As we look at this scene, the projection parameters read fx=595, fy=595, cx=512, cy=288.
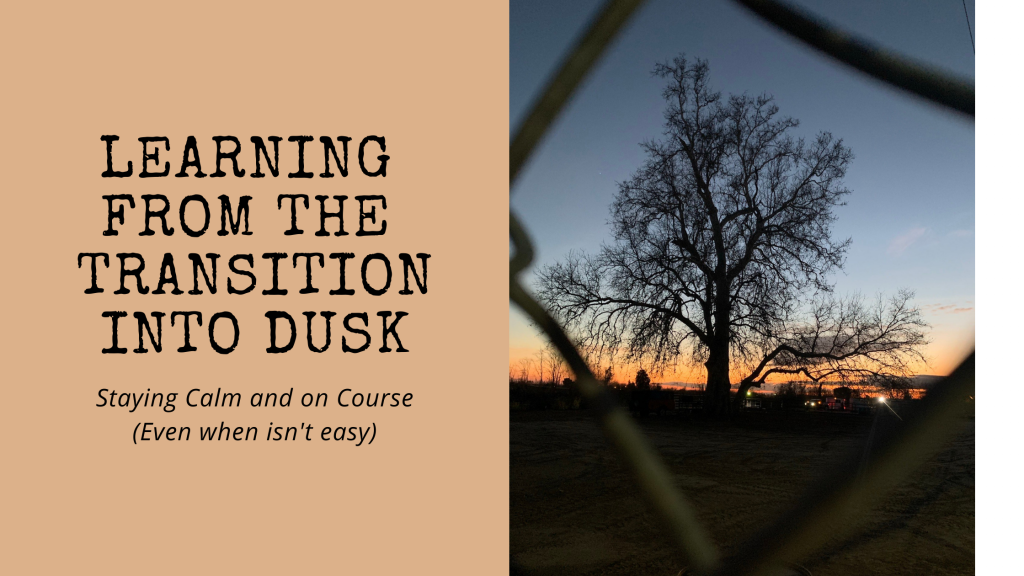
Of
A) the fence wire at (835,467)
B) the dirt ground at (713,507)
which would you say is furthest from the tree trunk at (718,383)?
the fence wire at (835,467)

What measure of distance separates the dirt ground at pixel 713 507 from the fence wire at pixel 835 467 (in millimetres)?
13

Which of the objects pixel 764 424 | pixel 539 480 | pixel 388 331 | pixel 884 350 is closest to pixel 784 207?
pixel 884 350

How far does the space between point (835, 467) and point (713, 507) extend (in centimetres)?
254

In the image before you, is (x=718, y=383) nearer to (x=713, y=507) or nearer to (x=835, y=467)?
(x=713, y=507)

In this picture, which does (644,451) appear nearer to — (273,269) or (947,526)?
(273,269)

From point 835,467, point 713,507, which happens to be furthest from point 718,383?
point 835,467

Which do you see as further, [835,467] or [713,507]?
[713,507]

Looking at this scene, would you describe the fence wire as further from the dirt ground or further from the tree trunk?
the tree trunk

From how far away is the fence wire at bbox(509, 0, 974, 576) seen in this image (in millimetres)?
241

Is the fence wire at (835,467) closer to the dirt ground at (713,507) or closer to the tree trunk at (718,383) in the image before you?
the dirt ground at (713,507)

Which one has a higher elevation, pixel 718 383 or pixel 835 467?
pixel 835 467

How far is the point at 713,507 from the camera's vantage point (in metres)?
2.54

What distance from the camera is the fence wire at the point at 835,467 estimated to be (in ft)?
0.79

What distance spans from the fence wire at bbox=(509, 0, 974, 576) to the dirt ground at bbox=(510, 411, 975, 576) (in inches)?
0.5
